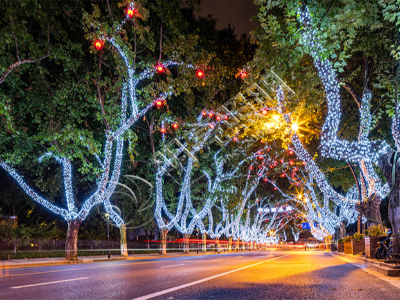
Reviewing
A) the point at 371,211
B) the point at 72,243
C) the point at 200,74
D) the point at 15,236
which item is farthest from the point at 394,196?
the point at 15,236

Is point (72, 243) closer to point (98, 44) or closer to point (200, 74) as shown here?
point (98, 44)

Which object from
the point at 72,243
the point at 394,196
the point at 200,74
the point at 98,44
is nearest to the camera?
the point at 394,196

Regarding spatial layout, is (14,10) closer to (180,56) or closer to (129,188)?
(180,56)

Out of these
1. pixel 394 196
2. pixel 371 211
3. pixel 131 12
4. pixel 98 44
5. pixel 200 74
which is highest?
pixel 131 12

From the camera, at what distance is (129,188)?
31.8 metres

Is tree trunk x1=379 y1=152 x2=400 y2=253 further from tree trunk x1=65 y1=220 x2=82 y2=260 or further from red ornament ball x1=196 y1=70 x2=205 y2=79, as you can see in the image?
tree trunk x1=65 y1=220 x2=82 y2=260

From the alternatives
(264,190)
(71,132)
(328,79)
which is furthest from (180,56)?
A: (264,190)

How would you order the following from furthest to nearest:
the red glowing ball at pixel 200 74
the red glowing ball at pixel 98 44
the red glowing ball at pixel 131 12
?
the red glowing ball at pixel 200 74
the red glowing ball at pixel 98 44
the red glowing ball at pixel 131 12

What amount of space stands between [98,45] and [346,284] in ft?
49.0

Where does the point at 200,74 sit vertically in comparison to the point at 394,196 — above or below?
above

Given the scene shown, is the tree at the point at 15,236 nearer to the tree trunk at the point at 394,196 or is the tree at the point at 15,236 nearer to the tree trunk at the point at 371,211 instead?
the tree trunk at the point at 371,211

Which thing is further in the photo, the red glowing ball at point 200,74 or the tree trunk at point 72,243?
the tree trunk at point 72,243

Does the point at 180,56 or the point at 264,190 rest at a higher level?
the point at 180,56

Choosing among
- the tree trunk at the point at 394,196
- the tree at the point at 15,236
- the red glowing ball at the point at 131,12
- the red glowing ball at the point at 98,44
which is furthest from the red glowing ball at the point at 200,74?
the tree at the point at 15,236
